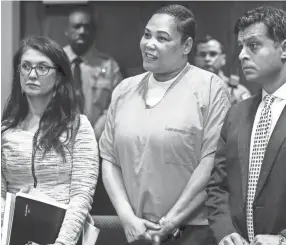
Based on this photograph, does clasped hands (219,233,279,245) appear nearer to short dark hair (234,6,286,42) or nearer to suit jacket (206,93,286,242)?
suit jacket (206,93,286,242)

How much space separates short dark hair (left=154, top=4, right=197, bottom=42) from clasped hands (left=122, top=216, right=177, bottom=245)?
75 centimetres

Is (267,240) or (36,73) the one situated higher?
(36,73)

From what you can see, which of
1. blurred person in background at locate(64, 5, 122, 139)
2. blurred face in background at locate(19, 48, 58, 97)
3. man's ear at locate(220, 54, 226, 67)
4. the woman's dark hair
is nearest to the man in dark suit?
the woman's dark hair

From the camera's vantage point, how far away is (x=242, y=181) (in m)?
2.11

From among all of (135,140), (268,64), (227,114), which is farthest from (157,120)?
(268,64)

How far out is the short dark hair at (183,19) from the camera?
240 centimetres

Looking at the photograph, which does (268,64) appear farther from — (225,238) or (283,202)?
(225,238)

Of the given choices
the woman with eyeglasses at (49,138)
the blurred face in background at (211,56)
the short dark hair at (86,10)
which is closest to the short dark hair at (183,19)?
the woman with eyeglasses at (49,138)

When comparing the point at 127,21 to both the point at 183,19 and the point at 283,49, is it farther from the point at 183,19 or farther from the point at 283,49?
the point at 283,49

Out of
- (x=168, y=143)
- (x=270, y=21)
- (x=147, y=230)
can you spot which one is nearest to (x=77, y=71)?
(x=168, y=143)

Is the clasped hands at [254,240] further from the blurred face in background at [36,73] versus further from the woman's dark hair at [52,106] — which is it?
the blurred face in background at [36,73]

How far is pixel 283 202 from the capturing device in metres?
2.01

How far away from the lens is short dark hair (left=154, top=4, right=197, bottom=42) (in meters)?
2.40

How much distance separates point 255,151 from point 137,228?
1.82ft
